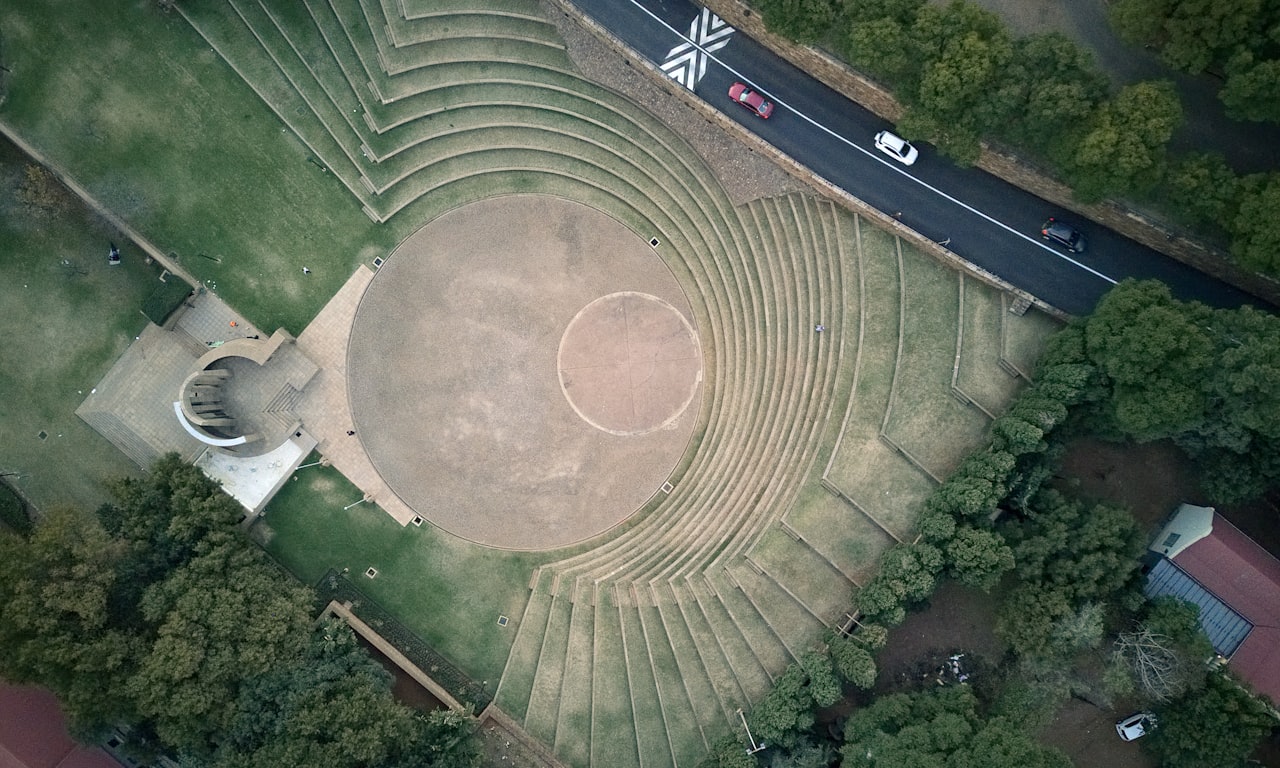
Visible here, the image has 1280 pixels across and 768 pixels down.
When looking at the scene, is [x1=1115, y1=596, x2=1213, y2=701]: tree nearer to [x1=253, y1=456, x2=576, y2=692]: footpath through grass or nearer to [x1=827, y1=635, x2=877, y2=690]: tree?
[x1=827, y1=635, x2=877, y2=690]: tree

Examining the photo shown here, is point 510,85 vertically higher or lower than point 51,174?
higher

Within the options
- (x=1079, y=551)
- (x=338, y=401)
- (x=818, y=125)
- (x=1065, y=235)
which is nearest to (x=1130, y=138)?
(x=1065, y=235)

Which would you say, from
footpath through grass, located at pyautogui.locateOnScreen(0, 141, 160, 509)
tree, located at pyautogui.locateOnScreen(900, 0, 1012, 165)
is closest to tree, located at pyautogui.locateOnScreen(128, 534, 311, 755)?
footpath through grass, located at pyautogui.locateOnScreen(0, 141, 160, 509)

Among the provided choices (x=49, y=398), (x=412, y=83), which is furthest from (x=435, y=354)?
(x=49, y=398)

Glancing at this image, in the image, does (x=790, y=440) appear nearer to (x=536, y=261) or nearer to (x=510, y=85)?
(x=536, y=261)

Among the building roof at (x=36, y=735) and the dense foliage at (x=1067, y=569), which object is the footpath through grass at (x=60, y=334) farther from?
the dense foliage at (x=1067, y=569)

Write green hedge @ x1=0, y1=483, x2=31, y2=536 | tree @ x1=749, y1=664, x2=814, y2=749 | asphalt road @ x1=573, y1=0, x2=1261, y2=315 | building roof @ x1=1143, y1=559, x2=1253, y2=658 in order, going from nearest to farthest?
building roof @ x1=1143, y1=559, x2=1253, y2=658, tree @ x1=749, y1=664, x2=814, y2=749, asphalt road @ x1=573, y1=0, x2=1261, y2=315, green hedge @ x1=0, y1=483, x2=31, y2=536

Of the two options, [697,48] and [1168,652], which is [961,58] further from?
[1168,652]
